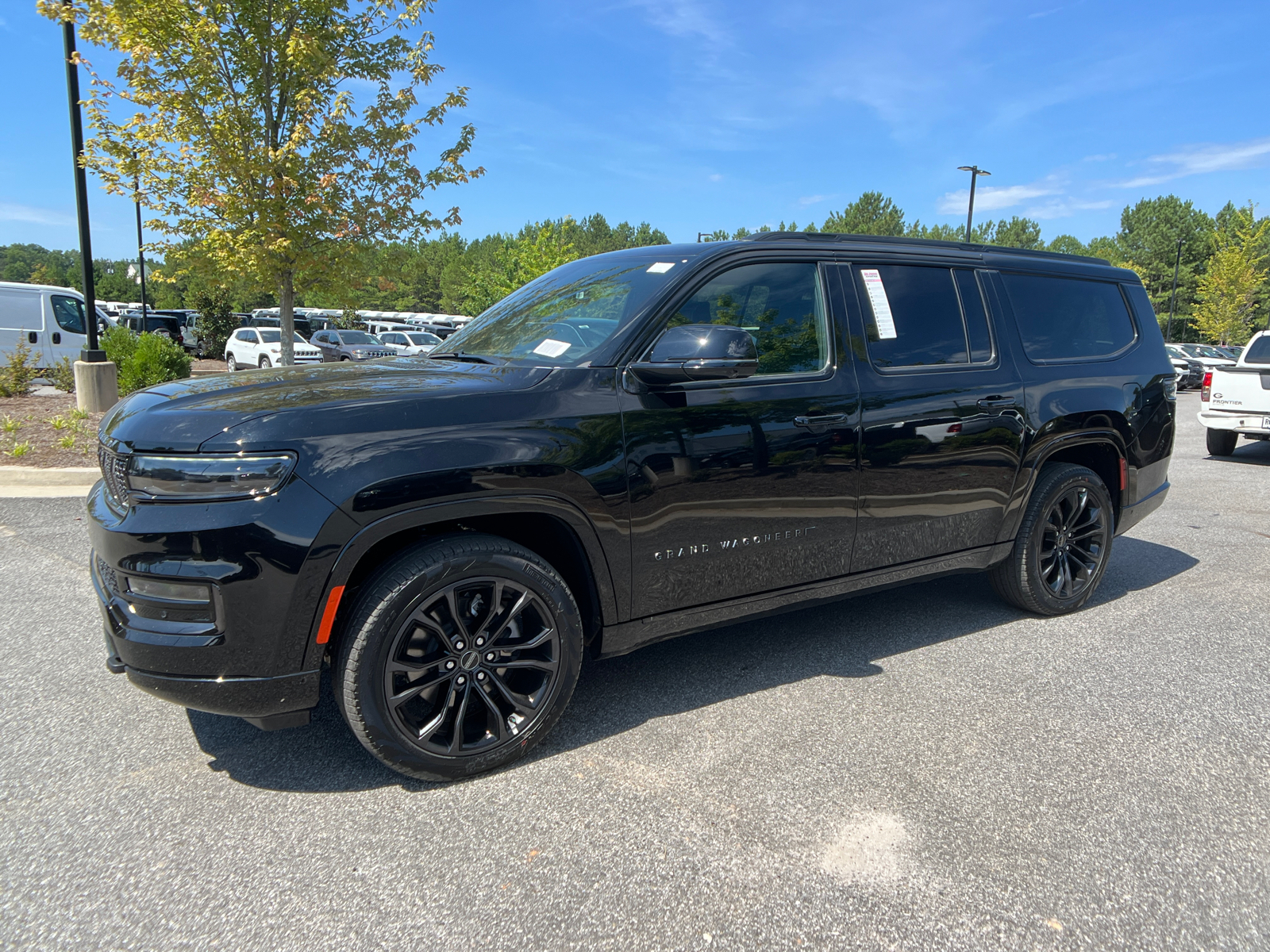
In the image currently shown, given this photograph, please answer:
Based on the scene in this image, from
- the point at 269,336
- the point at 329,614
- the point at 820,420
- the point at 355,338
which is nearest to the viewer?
the point at 329,614

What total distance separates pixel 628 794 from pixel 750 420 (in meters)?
1.45

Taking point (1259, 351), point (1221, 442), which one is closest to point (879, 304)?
point (1259, 351)

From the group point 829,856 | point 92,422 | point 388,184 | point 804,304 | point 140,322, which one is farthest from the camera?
point 140,322

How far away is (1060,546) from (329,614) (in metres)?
3.83

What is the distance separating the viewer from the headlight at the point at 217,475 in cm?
235

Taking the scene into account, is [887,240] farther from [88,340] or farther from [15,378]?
[15,378]

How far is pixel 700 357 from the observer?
2908 millimetres

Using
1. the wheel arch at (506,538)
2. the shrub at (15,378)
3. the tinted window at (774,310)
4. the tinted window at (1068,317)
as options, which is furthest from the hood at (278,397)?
the shrub at (15,378)

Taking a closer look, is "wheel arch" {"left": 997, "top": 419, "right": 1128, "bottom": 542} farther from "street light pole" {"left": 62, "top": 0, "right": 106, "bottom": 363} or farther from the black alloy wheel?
"street light pole" {"left": 62, "top": 0, "right": 106, "bottom": 363}

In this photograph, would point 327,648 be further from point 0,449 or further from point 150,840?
point 0,449

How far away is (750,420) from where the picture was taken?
314cm

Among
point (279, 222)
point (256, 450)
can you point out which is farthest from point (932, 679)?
point (279, 222)

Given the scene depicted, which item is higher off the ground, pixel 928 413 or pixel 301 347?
pixel 301 347

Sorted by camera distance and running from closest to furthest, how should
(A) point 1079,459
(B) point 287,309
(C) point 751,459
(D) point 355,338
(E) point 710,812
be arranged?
(E) point 710,812 < (C) point 751,459 < (A) point 1079,459 < (B) point 287,309 < (D) point 355,338
